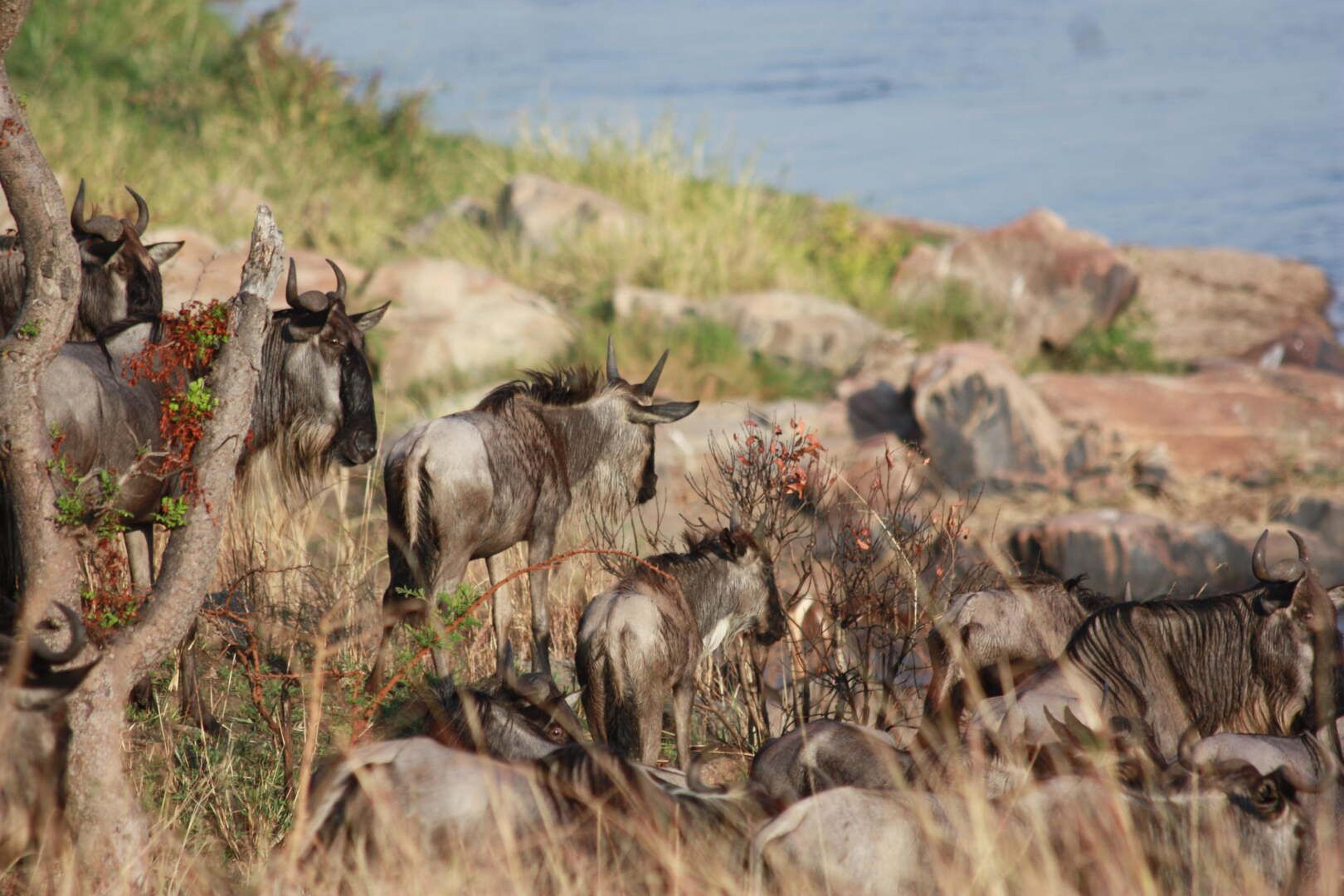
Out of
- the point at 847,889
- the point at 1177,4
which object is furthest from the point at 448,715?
the point at 1177,4

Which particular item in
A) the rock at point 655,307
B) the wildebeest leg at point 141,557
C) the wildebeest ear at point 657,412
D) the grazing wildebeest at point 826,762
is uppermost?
the wildebeest ear at point 657,412

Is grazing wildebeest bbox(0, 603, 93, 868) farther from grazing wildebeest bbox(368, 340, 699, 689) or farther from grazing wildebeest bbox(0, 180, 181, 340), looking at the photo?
grazing wildebeest bbox(0, 180, 181, 340)

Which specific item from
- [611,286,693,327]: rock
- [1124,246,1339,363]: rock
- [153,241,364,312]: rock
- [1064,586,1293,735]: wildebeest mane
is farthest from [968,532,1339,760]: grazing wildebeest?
[1124,246,1339,363]: rock

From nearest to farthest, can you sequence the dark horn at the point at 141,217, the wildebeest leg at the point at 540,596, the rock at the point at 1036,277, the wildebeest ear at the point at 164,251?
the wildebeest leg at the point at 540,596
the dark horn at the point at 141,217
the wildebeest ear at the point at 164,251
the rock at the point at 1036,277

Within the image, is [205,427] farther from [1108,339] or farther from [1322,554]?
[1108,339]

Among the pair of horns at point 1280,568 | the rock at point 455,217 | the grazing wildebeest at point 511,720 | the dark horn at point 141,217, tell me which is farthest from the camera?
the rock at point 455,217

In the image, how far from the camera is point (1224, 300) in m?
21.6

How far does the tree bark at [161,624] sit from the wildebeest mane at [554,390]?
1.21 meters

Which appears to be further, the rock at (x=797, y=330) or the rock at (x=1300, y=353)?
the rock at (x=1300, y=353)

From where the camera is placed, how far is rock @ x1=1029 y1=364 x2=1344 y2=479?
13844 mm

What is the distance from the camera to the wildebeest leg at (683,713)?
15.7ft

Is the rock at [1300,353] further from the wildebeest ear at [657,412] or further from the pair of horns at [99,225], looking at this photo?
the pair of horns at [99,225]

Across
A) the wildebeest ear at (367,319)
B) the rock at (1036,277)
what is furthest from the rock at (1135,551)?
the wildebeest ear at (367,319)

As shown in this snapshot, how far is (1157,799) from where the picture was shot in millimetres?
3605
